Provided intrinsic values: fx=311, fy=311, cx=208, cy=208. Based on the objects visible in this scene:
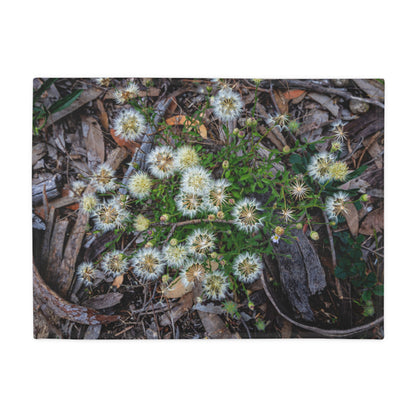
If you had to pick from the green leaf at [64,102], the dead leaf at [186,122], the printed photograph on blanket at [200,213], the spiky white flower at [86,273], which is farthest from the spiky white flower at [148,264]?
the green leaf at [64,102]

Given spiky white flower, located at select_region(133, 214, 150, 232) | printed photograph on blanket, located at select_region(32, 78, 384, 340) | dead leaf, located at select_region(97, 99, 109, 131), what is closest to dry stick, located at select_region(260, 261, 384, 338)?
printed photograph on blanket, located at select_region(32, 78, 384, 340)

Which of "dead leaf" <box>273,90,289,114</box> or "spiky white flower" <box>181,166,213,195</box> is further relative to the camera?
"dead leaf" <box>273,90,289,114</box>

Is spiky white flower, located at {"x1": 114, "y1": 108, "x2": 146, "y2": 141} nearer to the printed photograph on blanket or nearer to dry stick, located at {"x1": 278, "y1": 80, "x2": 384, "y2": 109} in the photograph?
the printed photograph on blanket

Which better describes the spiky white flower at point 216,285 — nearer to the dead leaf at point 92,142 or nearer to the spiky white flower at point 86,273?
the spiky white flower at point 86,273

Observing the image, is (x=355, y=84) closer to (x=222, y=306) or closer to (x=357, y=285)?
(x=357, y=285)

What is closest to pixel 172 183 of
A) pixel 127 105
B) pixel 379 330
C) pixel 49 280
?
pixel 127 105

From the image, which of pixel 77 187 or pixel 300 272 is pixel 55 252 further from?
pixel 300 272

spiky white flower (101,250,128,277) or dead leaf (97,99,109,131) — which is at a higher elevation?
dead leaf (97,99,109,131)
